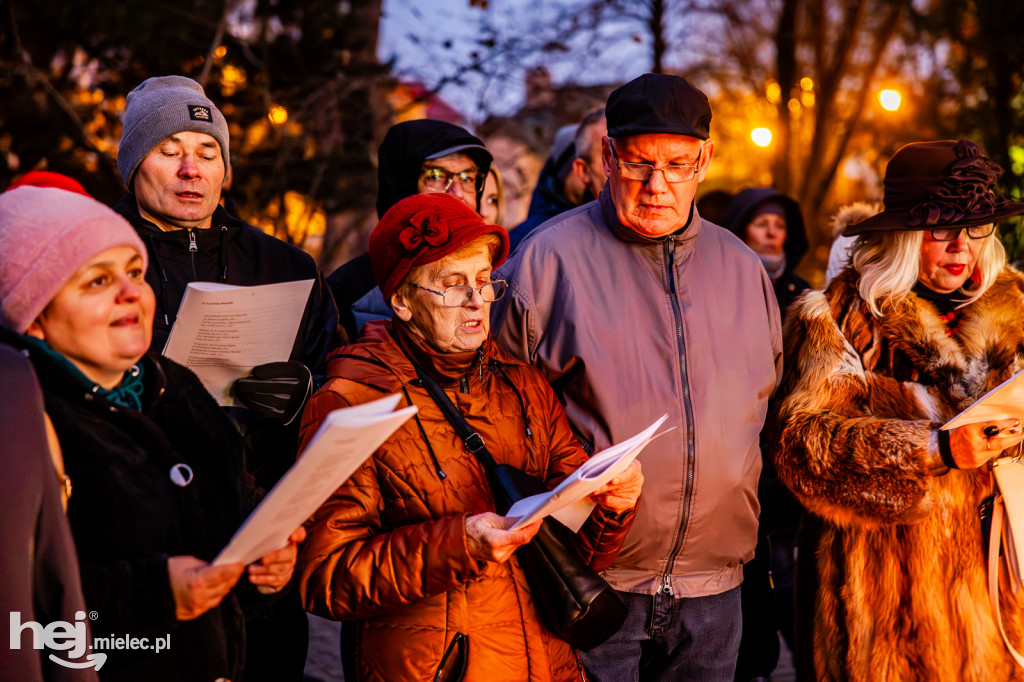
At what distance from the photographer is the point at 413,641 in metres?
2.47

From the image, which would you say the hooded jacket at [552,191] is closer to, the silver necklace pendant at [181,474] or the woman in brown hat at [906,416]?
the woman in brown hat at [906,416]

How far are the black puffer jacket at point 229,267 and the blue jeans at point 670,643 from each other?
1410mm

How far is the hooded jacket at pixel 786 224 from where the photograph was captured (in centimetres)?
554

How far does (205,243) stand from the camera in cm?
333

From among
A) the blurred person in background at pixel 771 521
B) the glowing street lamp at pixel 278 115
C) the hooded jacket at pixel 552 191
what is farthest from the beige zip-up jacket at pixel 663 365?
the glowing street lamp at pixel 278 115

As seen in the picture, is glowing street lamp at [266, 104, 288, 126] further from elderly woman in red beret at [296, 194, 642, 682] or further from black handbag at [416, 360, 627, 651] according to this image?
black handbag at [416, 360, 627, 651]

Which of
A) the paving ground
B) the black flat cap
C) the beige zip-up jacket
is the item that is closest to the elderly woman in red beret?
the beige zip-up jacket

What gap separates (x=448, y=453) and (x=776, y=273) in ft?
11.3

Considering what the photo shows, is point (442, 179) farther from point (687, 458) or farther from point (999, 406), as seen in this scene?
point (999, 406)

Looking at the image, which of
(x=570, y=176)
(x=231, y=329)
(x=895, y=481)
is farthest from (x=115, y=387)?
(x=570, y=176)

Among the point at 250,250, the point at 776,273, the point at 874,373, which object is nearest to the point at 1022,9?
the point at 776,273

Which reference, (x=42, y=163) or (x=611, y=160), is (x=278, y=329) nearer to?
(x=611, y=160)

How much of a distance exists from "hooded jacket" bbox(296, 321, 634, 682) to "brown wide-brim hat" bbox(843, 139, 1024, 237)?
1379 millimetres

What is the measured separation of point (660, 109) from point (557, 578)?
5.07 feet
